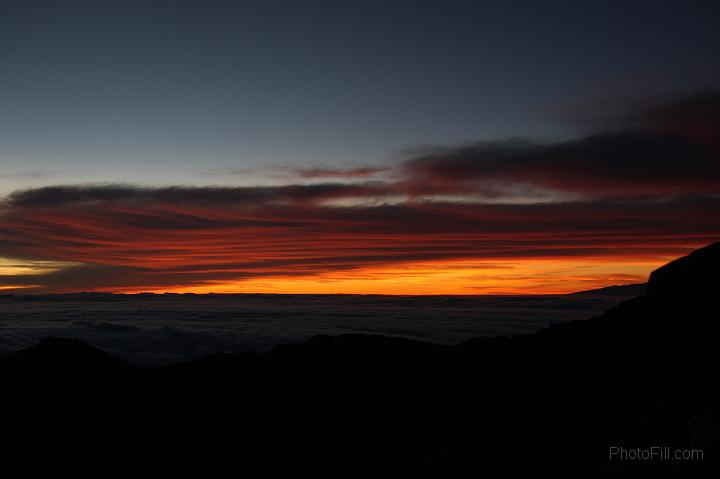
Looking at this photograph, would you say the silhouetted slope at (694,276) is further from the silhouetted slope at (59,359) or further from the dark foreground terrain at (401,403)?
the silhouetted slope at (59,359)

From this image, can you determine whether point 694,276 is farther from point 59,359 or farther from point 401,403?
point 59,359

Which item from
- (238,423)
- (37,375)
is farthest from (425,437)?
(37,375)

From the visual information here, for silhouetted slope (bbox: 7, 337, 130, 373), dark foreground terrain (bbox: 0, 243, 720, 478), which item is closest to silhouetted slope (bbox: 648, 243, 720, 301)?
dark foreground terrain (bbox: 0, 243, 720, 478)

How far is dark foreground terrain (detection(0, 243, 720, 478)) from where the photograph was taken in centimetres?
2781

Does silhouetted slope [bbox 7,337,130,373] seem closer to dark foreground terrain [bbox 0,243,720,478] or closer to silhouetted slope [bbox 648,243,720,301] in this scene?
dark foreground terrain [bbox 0,243,720,478]

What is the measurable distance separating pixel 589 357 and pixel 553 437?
24.3 m

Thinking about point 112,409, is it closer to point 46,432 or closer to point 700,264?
point 46,432

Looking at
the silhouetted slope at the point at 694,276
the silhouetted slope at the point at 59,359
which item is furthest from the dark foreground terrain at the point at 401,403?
the silhouetted slope at the point at 59,359

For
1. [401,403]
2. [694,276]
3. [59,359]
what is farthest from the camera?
[59,359]

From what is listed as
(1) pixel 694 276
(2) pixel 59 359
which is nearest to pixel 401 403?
(1) pixel 694 276

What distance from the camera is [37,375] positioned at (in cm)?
14162

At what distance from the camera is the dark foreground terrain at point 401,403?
1095 inches

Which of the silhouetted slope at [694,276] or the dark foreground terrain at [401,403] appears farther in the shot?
the silhouetted slope at [694,276]

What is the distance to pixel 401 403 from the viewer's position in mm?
117938
